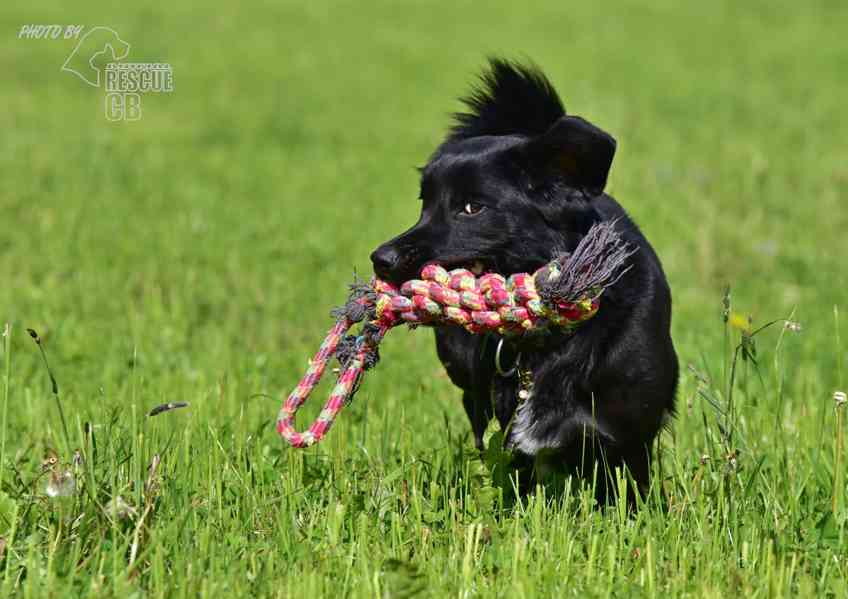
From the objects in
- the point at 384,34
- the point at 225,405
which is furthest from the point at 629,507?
the point at 384,34

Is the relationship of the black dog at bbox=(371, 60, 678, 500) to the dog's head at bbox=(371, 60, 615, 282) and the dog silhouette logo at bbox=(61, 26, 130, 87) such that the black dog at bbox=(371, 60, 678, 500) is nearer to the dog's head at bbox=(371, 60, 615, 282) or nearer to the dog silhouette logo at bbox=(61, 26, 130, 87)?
the dog's head at bbox=(371, 60, 615, 282)

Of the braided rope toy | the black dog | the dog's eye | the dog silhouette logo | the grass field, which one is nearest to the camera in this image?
the grass field

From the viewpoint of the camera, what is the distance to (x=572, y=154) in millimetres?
3287

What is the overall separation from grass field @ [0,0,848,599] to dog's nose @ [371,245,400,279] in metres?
0.49

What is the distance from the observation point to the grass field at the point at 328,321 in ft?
8.86

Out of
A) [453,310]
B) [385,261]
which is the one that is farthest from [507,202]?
[453,310]

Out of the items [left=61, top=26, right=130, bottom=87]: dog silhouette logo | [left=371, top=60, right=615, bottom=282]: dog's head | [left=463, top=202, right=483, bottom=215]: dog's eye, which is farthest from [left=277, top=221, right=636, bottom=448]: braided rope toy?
[left=61, top=26, right=130, bottom=87]: dog silhouette logo

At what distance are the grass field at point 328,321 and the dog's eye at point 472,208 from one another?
0.62m

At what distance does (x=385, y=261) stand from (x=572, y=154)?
0.64m

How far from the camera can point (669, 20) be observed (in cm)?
1852

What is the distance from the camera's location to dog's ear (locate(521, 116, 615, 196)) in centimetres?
320

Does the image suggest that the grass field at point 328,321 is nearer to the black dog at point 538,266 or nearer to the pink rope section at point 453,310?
the black dog at point 538,266

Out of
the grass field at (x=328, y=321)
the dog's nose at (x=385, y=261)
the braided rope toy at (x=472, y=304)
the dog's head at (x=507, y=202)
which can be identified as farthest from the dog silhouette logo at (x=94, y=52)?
the braided rope toy at (x=472, y=304)

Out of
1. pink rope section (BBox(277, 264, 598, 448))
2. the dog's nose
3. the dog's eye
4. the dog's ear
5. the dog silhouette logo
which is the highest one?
the dog silhouette logo
